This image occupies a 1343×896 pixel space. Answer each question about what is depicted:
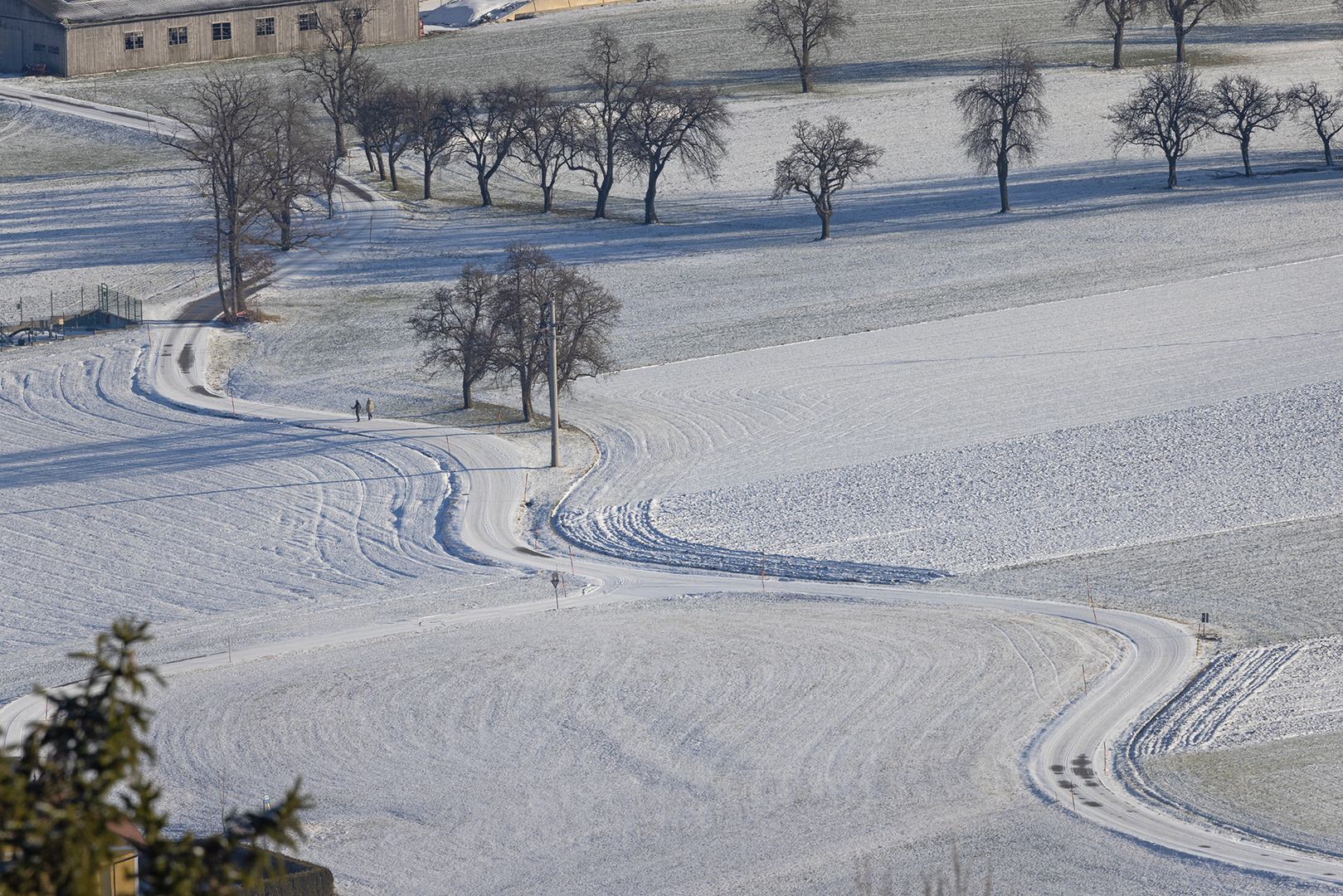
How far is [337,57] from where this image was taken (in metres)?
93.6

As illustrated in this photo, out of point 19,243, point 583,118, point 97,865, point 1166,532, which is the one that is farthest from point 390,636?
point 583,118

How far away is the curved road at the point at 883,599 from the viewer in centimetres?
2100

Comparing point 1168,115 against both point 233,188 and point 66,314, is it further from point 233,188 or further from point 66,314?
point 66,314

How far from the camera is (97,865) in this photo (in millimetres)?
7156

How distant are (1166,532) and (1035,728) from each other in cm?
1361

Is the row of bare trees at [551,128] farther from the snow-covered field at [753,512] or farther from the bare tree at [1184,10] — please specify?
the bare tree at [1184,10]

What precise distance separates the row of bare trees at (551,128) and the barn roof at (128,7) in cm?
2314

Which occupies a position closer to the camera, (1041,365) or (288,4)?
(1041,365)

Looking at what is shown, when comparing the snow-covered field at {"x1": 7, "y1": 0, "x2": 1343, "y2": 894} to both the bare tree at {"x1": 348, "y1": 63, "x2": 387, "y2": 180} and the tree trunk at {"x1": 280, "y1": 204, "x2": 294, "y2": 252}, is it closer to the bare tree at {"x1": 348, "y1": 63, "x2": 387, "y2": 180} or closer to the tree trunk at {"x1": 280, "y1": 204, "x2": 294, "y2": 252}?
the tree trunk at {"x1": 280, "y1": 204, "x2": 294, "y2": 252}

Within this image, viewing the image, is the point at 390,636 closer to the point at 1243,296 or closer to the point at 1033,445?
the point at 1033,445

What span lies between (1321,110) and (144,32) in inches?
3291

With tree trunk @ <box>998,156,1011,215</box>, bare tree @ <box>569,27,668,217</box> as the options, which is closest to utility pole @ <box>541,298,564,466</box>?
bare tree @ <box>569,27,668,217</box>

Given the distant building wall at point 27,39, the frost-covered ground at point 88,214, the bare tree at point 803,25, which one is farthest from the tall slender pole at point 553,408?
the distant building wall at point 27,39

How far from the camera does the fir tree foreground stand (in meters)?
7.16
